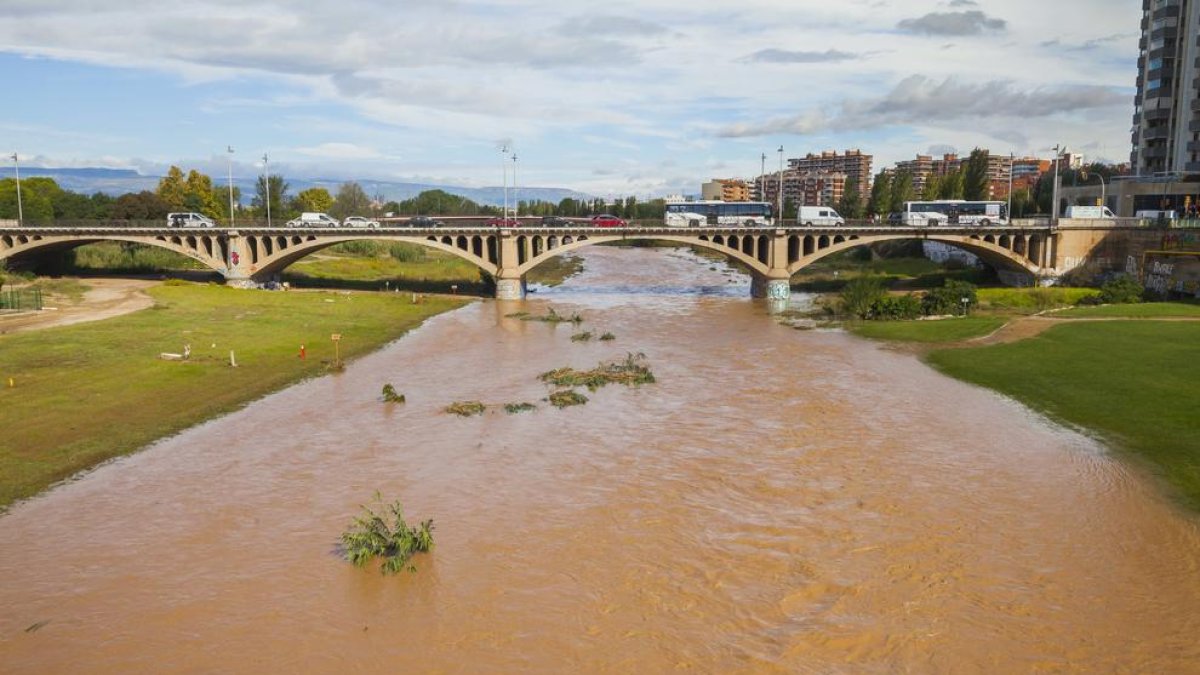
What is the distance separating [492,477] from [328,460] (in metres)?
5.75

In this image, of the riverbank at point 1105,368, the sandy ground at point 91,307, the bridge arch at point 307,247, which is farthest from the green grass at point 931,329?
the sandy ground at point 91,307

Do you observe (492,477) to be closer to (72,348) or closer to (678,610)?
(678,610)

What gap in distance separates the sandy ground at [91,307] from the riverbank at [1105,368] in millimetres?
46305

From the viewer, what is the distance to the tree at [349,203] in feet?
503

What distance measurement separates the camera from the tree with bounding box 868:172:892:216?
124188 millimetres

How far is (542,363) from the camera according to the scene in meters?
46.0

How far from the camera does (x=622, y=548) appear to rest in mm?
20812

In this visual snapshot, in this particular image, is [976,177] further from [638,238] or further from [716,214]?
[638,238]

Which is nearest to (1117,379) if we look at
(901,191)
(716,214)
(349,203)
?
(716,214)

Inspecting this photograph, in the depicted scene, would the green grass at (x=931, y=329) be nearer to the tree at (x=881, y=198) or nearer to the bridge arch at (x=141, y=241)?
the bridge arch at (x=141, y=241)

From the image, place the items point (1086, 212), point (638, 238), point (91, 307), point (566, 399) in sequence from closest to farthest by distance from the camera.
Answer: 1. point (566, 399)
2. point (91, 307)
3. point (638, 238)
4. point (1086, 212)

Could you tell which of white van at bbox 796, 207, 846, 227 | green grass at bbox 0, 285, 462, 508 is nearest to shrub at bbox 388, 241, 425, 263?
green grass at bbox 0, 285, 462, 508

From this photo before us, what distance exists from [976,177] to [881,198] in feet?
62.3

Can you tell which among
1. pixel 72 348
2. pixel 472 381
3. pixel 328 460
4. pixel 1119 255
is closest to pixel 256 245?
pixel 72 348
